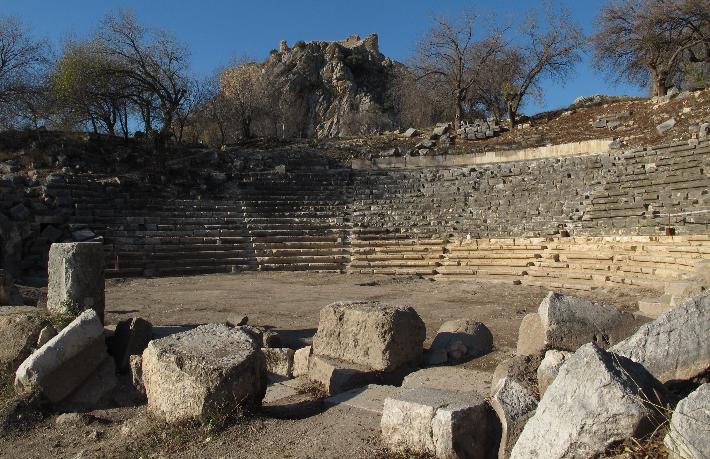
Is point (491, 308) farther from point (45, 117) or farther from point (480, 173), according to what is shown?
point (45, 117)

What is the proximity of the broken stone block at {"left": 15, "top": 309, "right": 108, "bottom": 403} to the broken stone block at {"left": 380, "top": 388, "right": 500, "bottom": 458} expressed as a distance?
356 centimetres

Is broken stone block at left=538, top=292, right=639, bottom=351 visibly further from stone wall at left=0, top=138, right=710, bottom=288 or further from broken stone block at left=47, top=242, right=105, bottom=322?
stone wall at left=0, top=138, right=710, bottom=288

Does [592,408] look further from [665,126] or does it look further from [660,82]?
[660,82]

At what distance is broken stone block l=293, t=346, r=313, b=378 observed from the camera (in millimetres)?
5973

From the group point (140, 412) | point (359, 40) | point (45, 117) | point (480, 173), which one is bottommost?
point (140, 412)

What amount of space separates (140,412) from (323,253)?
11.9 metres

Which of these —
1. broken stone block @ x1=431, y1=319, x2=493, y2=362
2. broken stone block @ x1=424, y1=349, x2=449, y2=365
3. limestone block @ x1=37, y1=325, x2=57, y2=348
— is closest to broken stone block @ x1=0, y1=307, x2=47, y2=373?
limestone block @ x1=37, y1=325, x2=57, y2=348

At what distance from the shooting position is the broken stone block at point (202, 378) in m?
4.40

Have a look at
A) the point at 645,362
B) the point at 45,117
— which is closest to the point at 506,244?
the point at 645,362

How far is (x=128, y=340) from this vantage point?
6.51m

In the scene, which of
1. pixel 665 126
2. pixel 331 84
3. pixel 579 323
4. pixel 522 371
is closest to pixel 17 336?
pixel 522 371

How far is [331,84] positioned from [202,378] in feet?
164

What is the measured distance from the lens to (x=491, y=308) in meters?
10.5

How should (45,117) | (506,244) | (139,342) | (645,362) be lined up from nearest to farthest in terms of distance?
1. (645,362)
2. (139,342)
3. (506,244)
4. (45,117)
